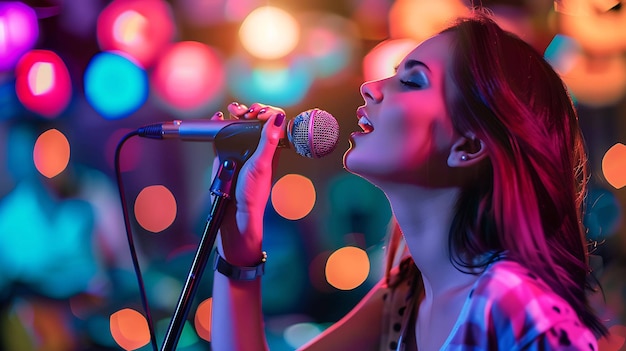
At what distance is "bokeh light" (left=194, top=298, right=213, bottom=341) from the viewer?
1920 millimetres

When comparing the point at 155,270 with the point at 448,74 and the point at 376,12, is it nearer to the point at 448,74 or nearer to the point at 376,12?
the point at 376,12

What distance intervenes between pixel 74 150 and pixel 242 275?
1141mm

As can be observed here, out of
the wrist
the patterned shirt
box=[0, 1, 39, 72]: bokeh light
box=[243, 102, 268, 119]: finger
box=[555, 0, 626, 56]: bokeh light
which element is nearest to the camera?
the patterned shirt

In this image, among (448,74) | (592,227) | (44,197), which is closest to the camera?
(448,74)

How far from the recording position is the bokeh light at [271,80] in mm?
1889

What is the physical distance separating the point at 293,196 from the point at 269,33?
1.87ft

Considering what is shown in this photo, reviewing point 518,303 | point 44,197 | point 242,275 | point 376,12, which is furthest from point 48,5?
point 518,303

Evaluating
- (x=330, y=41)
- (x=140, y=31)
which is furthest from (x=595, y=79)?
(x=140, y=31)

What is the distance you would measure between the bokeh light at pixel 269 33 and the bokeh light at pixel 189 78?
5.1 inches

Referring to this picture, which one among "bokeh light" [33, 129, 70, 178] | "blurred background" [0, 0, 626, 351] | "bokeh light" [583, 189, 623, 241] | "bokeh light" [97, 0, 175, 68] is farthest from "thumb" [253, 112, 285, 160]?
"bokeh light" [583, 189, 623, 241]

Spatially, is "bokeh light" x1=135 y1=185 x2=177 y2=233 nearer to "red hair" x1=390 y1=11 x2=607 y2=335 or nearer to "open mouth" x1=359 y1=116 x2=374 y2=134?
"open mouth" x1=359 y1=116 x2=374 y2=134

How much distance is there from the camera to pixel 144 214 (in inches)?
75.7

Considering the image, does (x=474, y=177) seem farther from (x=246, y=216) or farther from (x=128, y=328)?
(x=128, y=328)

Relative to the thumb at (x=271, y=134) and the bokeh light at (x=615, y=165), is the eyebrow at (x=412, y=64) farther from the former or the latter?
the bokeh light at (x=615, y=165)
